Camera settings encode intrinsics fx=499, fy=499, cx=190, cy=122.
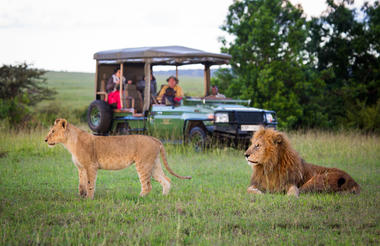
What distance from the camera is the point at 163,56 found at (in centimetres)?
1358

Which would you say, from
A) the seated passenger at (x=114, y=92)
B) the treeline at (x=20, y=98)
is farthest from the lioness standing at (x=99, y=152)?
the treeline at (x=20, y=98)

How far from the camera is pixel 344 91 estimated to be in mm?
26516

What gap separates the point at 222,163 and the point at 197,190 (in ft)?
12.5

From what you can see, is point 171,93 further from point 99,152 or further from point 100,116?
point 99,152

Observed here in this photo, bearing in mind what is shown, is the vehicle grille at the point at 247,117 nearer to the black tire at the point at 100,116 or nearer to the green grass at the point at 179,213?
the green grass at the point at 179,213

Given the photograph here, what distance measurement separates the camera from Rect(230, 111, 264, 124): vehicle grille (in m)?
12.7

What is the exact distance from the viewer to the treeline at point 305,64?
2300 cm

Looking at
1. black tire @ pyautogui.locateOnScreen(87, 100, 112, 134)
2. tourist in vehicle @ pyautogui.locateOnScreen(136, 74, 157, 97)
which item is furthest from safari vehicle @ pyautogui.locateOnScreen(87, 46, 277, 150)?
tourist in vehicle @ pyautogui.locateOnScreen(136, 74, 157, 97)

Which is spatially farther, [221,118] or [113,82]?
[113,82]

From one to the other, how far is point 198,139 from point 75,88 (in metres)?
62.5

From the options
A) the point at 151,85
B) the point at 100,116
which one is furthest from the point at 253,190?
the point at 100,116

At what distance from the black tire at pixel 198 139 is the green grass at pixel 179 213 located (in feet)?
9.36

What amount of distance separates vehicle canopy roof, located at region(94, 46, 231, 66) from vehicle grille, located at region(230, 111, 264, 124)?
2.10m

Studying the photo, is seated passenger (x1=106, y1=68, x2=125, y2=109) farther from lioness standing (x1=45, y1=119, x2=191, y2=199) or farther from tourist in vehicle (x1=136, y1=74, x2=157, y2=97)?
lioness standing (x1=45, y1=119, x2=191, y2=199)
